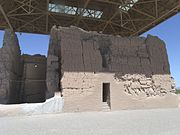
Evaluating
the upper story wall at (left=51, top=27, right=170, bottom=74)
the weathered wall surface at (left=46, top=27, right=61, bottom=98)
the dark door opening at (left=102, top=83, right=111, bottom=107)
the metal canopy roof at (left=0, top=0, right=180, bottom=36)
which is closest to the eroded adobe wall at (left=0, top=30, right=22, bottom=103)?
the weathered wall surface at (left=46, top=27, right=61, bottom=98)

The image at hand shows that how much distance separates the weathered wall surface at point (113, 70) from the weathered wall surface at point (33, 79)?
3.65 meters

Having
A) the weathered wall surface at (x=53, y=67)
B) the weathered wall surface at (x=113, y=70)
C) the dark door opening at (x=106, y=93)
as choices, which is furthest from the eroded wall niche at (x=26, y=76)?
the dark door opening at (x=106, y=93)

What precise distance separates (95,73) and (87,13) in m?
7.38

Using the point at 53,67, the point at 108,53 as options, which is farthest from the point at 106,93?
the point at 53,67

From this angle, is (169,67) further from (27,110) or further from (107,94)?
(27,110)

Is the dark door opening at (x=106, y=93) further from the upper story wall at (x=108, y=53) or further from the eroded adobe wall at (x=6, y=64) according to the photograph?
the eroded adobe wall at (x=6, y=64)

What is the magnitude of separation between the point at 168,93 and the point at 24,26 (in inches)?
523

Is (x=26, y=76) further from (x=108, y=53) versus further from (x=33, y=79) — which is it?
(x=108, y=53)

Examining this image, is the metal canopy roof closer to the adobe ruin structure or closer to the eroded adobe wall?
the adobe ruin structure

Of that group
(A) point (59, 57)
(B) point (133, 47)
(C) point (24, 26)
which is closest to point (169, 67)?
(B) point (133, 47)

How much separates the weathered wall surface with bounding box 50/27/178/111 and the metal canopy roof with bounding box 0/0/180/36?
3106mm

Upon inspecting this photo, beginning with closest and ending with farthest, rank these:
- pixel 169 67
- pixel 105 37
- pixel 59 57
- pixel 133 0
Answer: pixel 59 57 < pixel 105 37 < pixel 169 67 < pixel 133 0

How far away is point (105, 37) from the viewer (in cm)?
1325

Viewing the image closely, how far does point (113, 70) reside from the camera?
1262cm
